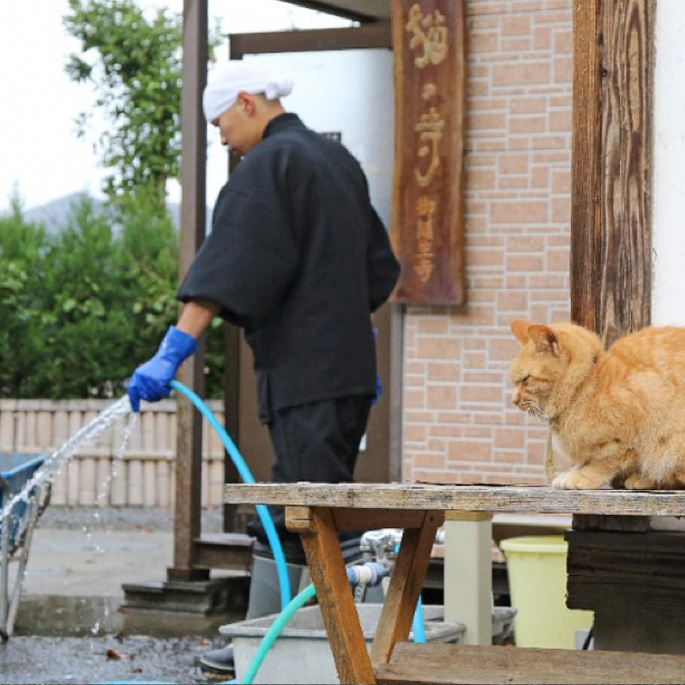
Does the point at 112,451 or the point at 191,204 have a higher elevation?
the point at 191,204

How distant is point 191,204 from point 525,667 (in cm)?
485

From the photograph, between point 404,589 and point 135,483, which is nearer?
point 404,589

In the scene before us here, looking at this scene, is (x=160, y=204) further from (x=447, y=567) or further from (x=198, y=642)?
(x=447, y=567)

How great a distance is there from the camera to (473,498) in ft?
8.55

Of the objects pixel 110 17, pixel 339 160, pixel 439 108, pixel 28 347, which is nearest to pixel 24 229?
pixel 28 347

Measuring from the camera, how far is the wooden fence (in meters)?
12.5

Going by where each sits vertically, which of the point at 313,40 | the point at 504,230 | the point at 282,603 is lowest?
the point at 282,603

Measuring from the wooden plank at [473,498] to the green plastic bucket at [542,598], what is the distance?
3243mm

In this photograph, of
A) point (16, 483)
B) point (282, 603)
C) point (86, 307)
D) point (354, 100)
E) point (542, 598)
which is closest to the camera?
point (282, 603)

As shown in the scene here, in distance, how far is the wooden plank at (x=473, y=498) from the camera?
99.2 inches

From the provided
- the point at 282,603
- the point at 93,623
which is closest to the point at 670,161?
the point at 282,603

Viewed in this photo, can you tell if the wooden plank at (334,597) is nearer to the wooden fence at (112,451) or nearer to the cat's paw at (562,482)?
the cat's paw at (562,482)

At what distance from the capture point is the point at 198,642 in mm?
6723

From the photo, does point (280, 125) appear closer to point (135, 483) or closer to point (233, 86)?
point (233, 86)
